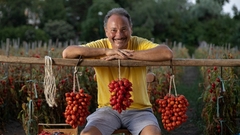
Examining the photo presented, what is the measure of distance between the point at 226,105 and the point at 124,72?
8.19ft

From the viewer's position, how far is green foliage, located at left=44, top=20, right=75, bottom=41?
120 ft

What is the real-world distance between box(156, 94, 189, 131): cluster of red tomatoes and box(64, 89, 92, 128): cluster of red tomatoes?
1.92 ft

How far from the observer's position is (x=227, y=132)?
5668mm

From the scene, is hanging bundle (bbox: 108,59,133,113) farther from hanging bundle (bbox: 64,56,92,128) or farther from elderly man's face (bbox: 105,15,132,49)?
elderly man's face (bbox: 105,15,132,49)

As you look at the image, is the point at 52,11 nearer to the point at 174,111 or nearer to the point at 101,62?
the point at 101,62

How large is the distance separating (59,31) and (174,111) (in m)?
34.1

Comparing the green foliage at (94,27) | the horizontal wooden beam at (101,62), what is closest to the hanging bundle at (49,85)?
the horizontal wooden beam at (101,62)

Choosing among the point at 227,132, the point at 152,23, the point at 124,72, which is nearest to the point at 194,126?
the point at 227,132

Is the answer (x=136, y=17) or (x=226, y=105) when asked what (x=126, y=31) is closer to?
(x=226, y=105)

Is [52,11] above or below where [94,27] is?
above

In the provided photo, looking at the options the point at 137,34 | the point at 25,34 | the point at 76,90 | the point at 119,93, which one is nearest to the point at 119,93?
the point at 119,93

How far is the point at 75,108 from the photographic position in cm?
310

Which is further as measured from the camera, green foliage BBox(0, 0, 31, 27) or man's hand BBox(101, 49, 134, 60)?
green foliage BBox(0, 0, 31, 27)

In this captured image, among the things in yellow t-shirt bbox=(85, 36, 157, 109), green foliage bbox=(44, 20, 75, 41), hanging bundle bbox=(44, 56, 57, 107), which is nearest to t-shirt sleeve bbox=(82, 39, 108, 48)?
yellow t-shirt bbox=(85, 36, 157, 109)
